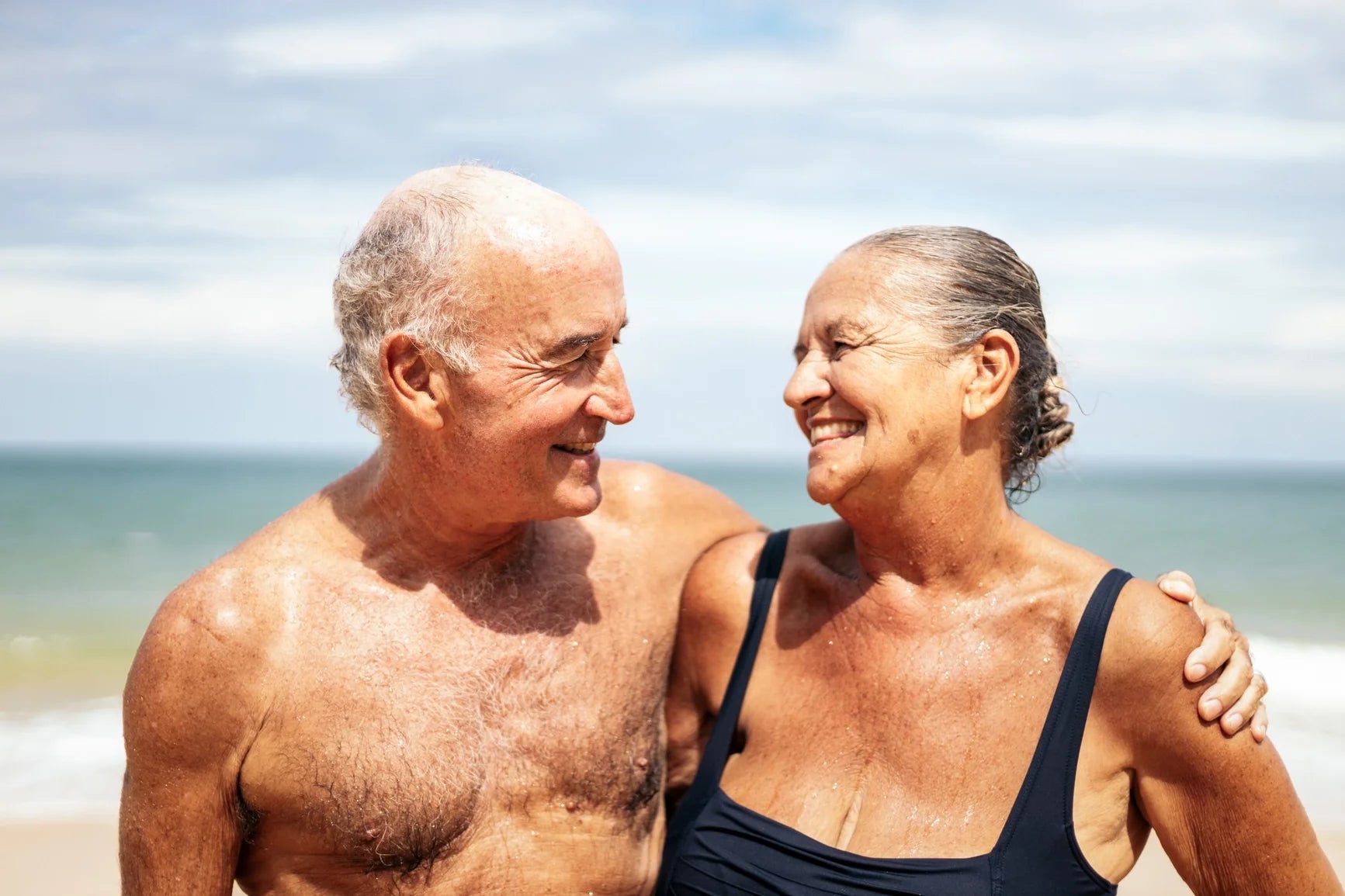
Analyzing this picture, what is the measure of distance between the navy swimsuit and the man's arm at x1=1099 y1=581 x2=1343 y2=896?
0.23ft

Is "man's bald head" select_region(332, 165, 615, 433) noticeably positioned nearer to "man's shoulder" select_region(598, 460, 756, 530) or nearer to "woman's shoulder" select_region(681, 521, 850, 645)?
"man's shoulder" select_region(598, 460, 756, 530)

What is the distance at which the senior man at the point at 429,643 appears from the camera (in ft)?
10.1

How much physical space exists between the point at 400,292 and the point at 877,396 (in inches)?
48.7

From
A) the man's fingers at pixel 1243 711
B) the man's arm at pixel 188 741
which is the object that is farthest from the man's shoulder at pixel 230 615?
the man's fingers at pixel 1243 711

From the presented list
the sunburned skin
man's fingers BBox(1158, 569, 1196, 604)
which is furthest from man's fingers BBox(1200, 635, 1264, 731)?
the sunburned skin

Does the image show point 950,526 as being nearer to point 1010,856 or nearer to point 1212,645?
point 1212,645

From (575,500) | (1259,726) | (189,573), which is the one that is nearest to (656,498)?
(575,500)

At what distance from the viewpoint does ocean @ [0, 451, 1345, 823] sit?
995cm

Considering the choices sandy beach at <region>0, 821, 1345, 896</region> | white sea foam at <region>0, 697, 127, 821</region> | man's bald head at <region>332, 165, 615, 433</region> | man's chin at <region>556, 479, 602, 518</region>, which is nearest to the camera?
man's bald head at <region>332, 165, 615, 433</region>

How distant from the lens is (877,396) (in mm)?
3166

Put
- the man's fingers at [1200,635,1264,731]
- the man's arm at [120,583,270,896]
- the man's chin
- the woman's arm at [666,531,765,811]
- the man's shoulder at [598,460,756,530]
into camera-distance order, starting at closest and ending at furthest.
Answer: the man's fingers at [1200,635,1264,731], the man's arm at [120,583,270,896], the man's chin, the woman's arm at [666,531,765,811], the man's shoulder at [598,460,756,530]

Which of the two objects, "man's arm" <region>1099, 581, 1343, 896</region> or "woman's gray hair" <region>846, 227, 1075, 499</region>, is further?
"woman's gray hair" <region>846, 227, 1075, 499</region>

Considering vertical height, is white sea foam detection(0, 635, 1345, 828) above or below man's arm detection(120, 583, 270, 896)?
below

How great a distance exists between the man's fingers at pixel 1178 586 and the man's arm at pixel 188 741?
223cm
